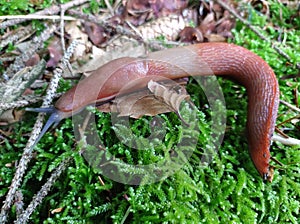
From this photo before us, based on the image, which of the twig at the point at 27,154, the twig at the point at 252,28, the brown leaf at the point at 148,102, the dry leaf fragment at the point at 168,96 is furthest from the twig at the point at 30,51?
the twig at the point at 252,28

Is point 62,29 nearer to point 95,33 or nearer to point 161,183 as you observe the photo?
point 95,33

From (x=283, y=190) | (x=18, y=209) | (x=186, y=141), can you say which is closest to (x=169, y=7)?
(x=186, y=141)

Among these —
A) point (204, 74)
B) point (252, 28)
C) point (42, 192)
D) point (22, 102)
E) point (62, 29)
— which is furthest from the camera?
point (252, 28)

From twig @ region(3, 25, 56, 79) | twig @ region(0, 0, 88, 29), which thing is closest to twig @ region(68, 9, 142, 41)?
twig @ region(0, 0, 88, 29)

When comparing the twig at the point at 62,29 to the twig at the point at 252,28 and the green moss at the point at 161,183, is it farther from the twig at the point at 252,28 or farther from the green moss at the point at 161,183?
the twig at the point at 252,28

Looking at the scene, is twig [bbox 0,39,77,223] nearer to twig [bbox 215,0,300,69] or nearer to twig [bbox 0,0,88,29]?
twig [bbox 0,0,88,29]

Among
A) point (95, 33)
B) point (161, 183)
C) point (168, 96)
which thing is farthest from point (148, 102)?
point (95, 33)

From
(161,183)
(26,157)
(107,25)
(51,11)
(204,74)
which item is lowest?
(161,183)
